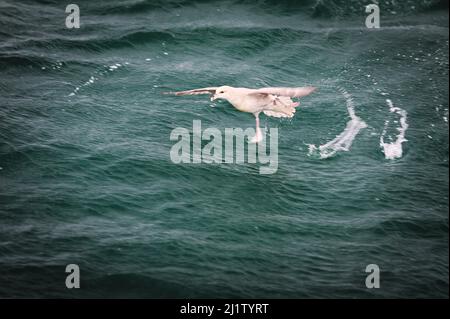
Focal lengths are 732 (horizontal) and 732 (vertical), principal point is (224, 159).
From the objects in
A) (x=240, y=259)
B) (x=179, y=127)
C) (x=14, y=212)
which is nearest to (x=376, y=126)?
(x=179, y=127)

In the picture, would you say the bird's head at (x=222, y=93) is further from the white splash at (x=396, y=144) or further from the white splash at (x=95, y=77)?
the white splash at (x=95, y=77)

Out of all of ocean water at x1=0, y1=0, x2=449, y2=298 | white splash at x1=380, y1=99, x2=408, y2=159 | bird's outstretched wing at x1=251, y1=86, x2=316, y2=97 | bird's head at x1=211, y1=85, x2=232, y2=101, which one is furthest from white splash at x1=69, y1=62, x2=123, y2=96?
white splash at x1=380, y1=99, x2=408, y2=159

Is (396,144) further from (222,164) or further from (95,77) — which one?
(95,77)

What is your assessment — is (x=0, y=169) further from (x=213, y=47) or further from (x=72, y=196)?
(x=213, y=47)

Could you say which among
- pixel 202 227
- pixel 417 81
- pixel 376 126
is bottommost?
pixel 202 227

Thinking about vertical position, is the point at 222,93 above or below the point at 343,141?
above

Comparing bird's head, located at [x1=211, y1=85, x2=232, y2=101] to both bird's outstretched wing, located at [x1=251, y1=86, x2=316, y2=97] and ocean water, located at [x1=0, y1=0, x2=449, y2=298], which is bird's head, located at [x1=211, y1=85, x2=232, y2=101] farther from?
ocean water, located at [x1=0, y1=0, x2=449, y2=298]

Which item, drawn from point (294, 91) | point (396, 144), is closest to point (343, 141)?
point (396, 144)

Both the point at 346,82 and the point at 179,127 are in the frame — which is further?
the point at 346,82

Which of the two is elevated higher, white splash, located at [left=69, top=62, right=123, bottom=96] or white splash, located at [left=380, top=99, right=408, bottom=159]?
white splash, located at [left=69, top=62, right=123, bottom=96]
